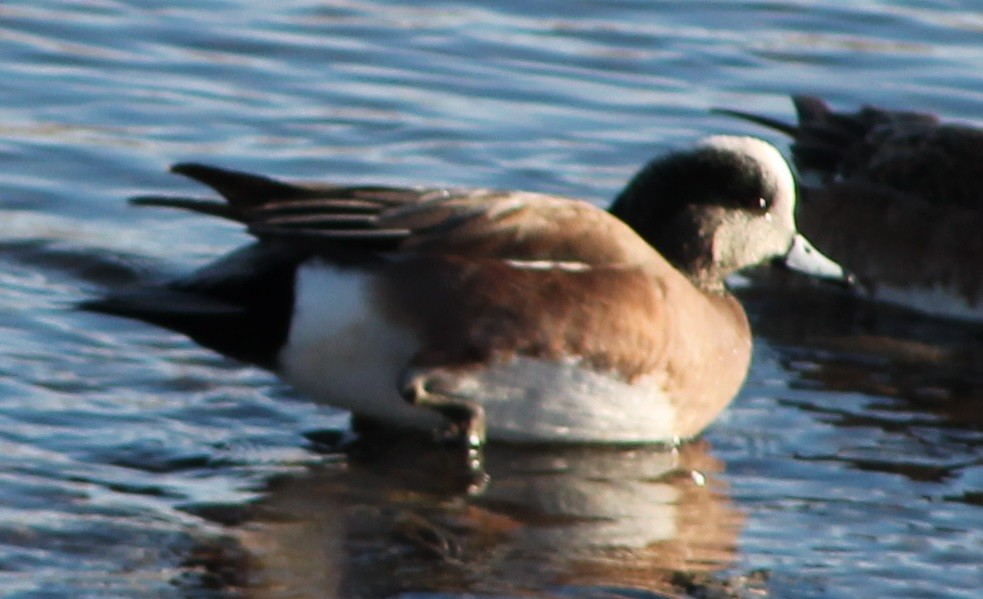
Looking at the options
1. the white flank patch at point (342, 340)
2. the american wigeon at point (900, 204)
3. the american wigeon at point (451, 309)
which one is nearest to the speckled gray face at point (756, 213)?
the american wigeon at point (451, 309)

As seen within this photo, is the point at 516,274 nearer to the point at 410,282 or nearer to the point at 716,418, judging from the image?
the point at 410,282

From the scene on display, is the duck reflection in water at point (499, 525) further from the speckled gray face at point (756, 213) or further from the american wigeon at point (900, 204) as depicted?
the american wigeon at point (900, 204)

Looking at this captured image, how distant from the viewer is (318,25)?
35.2 ft

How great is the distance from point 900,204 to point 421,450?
2988 millimetres

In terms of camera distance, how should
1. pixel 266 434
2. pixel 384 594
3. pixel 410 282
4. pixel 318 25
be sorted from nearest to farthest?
pixel 384 594
pixel 410 282
pixel 266 434
pixel 318 25

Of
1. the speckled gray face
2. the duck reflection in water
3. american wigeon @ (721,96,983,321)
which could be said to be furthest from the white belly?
american wigeon @ (721,96,983,321)

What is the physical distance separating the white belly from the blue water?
0.52ft

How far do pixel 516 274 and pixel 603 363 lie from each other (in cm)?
35

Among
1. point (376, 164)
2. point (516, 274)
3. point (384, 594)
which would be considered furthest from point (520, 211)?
point (376, 164)

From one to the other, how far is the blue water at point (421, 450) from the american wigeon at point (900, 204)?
0.18 metres

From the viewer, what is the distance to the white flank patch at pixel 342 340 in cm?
568

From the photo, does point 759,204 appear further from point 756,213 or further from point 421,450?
point 421,450

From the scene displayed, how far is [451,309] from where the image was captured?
5.67 m

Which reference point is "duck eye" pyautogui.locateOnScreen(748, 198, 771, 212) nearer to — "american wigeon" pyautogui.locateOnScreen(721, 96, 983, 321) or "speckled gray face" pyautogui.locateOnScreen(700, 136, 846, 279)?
"speckled gray face" pyautogui.locateOnScreen(700, 136, 846, 279)
